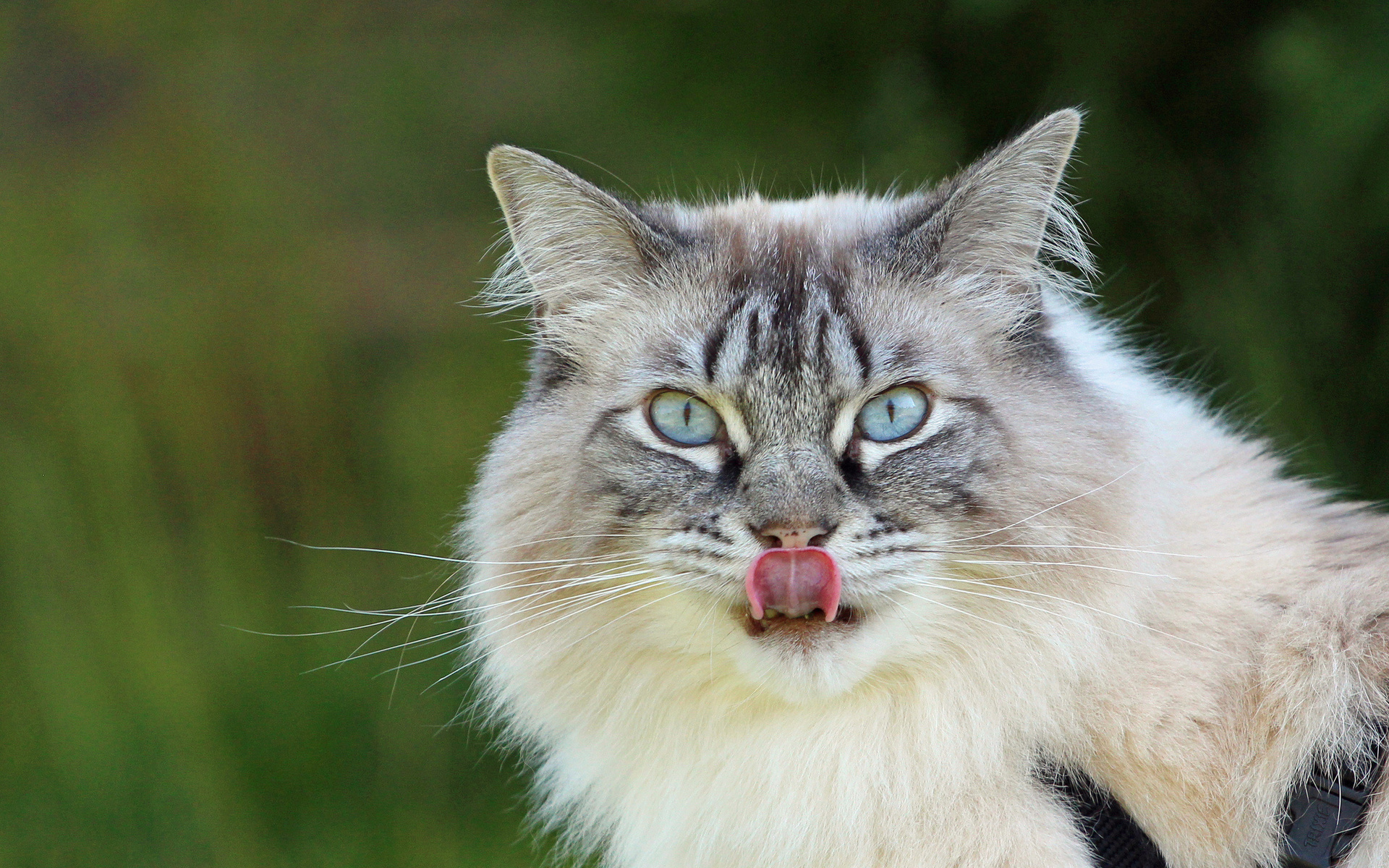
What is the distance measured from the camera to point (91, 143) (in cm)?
487

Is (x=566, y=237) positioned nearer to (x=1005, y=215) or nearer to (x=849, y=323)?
(x=849, y=323)

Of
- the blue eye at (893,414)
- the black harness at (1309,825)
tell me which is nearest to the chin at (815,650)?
the blue eye at (893,414)

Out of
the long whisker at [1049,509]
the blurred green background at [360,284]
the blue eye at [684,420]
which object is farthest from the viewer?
the blurred green background at [360,284]

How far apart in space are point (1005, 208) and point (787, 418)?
56 cm

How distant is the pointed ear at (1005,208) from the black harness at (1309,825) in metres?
0.87

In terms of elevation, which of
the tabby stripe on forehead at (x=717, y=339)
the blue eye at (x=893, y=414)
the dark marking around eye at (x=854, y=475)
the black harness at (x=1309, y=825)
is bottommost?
the black harness at (x=1309, y=825)

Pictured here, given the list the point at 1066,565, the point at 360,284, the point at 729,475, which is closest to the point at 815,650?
the point at 729,475

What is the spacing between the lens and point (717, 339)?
1.85m

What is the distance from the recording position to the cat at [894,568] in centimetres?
166

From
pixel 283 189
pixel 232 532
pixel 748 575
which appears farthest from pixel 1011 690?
pixel 283 189

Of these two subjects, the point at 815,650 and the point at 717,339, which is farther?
the point at 717,339

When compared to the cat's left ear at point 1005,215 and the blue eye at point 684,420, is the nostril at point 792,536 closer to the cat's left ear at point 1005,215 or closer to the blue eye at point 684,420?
the blue eye at point 684,420

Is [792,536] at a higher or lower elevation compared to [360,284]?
lower

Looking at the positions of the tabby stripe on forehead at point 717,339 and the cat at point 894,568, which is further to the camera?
the tabby stripe on forehead at point 717,339
